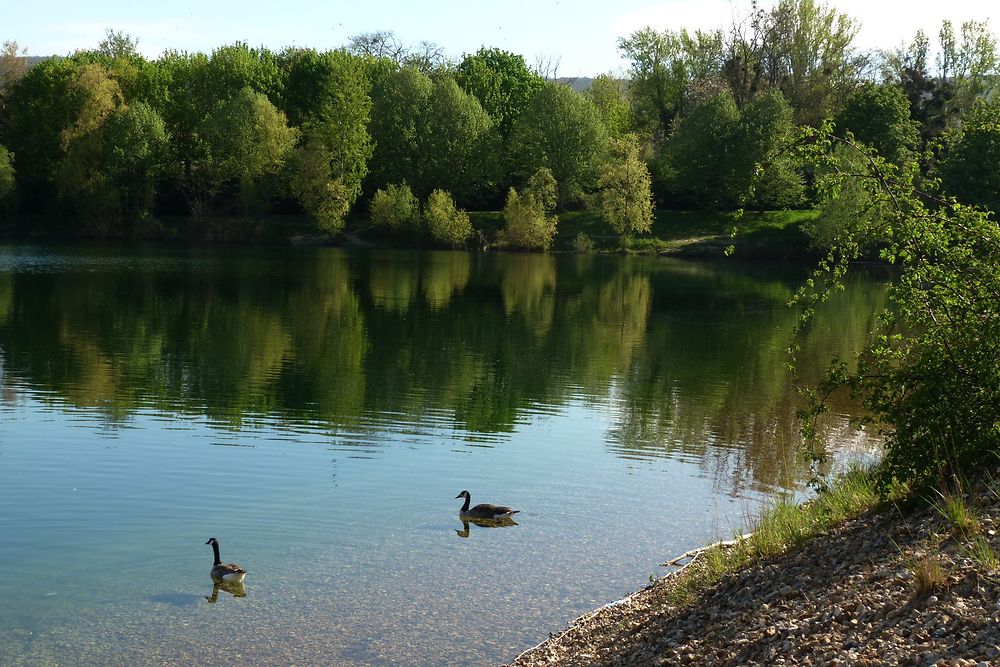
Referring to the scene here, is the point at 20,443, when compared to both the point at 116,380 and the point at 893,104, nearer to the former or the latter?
the point at 116,380

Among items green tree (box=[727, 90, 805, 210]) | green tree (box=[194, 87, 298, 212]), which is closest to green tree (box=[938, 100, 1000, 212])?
green tree (box=[727, 90, 805, 210])

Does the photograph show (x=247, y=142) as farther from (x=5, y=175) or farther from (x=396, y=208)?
(x=5, y=175)

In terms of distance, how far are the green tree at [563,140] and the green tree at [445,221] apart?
38.9 feet

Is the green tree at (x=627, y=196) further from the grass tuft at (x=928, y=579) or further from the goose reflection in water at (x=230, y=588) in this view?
the grass tuft at (x=928, y=579)

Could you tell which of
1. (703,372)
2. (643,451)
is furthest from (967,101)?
(643,451)

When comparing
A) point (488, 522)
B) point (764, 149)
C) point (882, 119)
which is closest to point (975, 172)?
point (882, 119)

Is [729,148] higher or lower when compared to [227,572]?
higher

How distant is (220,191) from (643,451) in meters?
90.7

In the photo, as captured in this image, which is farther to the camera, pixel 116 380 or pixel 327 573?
pixel 116 380

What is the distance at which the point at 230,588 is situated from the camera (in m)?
13.8

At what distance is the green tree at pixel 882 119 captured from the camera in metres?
96.6

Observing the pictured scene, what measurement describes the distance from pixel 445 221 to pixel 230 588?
87.9 metres

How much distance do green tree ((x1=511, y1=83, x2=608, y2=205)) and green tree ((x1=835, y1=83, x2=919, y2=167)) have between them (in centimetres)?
2451

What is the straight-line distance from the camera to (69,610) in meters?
13.0
